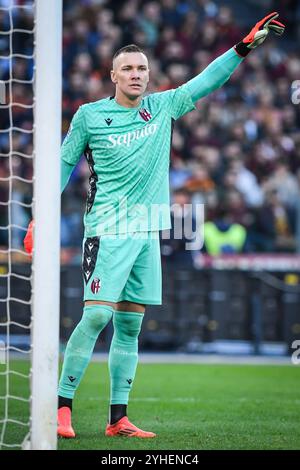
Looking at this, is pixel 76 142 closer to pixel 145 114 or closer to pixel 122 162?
pixel 122 162

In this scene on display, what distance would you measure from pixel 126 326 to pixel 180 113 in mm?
1356

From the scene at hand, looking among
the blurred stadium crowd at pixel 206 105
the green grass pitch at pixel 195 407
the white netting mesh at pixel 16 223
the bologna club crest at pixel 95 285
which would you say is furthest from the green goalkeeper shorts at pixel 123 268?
the blurred stadium crowd at pixel 206 105

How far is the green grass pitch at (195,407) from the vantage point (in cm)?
590

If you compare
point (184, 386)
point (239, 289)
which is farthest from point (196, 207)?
point (184, 386)

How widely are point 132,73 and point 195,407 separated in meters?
2.93

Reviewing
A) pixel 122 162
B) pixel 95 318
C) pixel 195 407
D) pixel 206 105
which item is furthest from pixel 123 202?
pixel 206 105

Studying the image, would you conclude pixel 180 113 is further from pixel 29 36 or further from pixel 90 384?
pixel 29 36

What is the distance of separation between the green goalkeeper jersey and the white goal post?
0.87 m

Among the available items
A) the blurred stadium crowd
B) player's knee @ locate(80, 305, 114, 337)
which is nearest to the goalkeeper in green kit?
player's knee @ locate(80, 305, 114, 337)

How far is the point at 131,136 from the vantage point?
20.2ft

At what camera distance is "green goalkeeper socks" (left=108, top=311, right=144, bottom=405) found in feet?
20.5

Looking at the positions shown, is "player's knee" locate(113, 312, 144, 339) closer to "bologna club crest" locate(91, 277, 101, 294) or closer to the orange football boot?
"bologna club crest" locate(91, 277, 101, 294)

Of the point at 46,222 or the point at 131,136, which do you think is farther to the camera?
the point at 131,136
